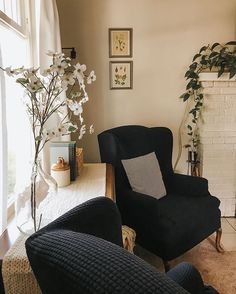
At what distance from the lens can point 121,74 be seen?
8.89ft

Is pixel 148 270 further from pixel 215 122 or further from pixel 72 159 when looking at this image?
pixel 215 122

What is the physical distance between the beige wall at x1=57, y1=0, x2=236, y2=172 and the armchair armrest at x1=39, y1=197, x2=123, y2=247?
194cm

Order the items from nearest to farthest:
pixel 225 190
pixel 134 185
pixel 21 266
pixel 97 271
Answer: pixel 97 271 → pixel 21 266 → pixel 134 185 → pixel 225 190

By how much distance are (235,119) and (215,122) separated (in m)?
0.20

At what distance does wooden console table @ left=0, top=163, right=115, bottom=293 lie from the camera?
114 cm

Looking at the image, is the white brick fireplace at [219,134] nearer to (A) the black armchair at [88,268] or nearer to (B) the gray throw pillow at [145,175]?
(B) the gray throw pillow at [145,175]

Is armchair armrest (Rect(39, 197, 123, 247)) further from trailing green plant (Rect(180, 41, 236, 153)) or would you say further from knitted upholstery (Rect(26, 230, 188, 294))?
trailing green plant (Rect(180, 41, 236, 153))

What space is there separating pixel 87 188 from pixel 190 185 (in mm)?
985

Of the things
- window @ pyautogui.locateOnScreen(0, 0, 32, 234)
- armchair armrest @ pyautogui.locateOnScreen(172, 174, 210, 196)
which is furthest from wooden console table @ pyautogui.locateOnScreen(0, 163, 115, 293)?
armchair armrest @ pyautogui.locateOnScreen(172, 174, 210, 196)

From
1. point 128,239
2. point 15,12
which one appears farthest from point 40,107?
point 15,12

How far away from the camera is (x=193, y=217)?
1.91 m

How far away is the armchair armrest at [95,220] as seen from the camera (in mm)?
795

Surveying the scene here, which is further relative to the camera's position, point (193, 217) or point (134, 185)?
point (134, 185)

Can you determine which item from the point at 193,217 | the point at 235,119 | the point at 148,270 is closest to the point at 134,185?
the point at 193,217
